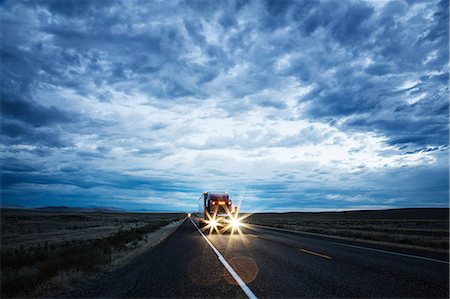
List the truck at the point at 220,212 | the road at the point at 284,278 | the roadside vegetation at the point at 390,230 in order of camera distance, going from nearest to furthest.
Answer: the road at the point at 284,278 < the roadside vegetation at the point at 390,230 < the truck at the point at 220,212

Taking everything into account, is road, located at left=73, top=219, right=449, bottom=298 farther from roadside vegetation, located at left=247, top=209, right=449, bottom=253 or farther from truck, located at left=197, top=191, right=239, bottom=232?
truck, located at left=197, top=191, right=239, bottom=232

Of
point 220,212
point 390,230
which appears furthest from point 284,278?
point 390,230

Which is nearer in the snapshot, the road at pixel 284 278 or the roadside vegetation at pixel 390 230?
the road at pixel 284 278

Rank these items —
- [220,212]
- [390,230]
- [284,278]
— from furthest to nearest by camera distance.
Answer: [390,230] < [220,212] < [284,278]

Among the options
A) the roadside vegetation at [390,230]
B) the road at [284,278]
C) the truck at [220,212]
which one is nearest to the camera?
the road at [284,278]

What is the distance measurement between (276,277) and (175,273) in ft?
9.52

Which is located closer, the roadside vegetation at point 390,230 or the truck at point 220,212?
the roadside vegetation at point 390,230

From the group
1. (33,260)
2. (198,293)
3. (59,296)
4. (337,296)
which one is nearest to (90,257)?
(33,260)

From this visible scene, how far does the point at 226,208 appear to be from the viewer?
105 feet

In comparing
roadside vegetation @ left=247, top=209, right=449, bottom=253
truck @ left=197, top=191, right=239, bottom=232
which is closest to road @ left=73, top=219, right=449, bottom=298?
roadside vegetation @ left=247, top=209, right=449, bottom=253

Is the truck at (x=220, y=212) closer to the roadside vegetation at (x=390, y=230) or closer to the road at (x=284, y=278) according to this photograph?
the roadside vegetation at (x=390, y=230)

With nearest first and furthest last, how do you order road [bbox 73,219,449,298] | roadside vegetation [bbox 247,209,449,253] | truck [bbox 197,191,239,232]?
road [bbox 73,219,449,298], roadside vegetation [bbox 247,209,449,253], truck [bbox 197,191,239,232]

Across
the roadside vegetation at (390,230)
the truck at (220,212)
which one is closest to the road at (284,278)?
the roadside vegetation at (390,230)

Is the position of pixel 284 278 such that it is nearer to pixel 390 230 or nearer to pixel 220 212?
pixel 220 212
